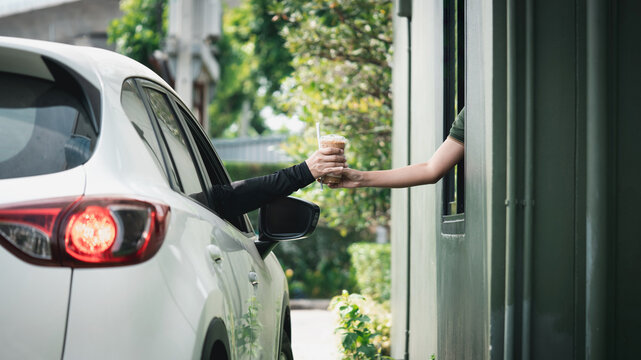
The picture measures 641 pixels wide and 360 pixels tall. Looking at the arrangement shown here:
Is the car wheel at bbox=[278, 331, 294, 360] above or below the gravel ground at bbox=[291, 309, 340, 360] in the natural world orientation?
above

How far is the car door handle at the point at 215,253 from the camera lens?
2541mm

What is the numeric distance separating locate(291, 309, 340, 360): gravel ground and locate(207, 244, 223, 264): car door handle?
497cm

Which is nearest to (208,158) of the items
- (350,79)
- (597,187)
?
(597,187)

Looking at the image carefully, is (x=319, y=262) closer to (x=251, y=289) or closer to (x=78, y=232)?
(x=251, y=289)

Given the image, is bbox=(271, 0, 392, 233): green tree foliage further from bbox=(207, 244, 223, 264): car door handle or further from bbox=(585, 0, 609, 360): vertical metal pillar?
bbox=(207, 244, 223, 264): car door handle

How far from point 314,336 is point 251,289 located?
25.4ft

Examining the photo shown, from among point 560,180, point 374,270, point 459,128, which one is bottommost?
point 374,270

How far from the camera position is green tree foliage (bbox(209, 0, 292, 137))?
987 inches

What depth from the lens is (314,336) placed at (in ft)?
35.4

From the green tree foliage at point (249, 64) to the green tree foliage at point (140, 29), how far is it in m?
2.69

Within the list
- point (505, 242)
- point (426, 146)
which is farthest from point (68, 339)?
point (426, 146)

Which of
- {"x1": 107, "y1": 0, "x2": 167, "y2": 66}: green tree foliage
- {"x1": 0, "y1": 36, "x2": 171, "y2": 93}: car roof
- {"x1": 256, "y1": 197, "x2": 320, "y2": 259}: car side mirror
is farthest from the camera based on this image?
{"x1": 107, "y1": 0, "x2": 167, "y2": 66}: green tree foliage

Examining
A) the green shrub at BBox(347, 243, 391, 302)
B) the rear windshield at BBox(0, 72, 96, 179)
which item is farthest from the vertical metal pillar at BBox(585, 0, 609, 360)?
the green shrub at BBox(347, 243, 391, 302)

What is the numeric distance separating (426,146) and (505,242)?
8.65 feet
